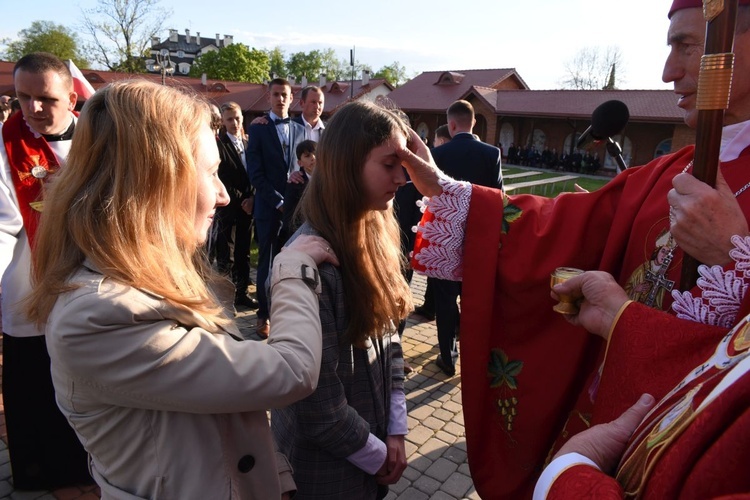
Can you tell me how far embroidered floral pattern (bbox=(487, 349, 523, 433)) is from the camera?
174 cm

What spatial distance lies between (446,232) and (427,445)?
2.02 meters

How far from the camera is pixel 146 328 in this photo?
0.99 metres

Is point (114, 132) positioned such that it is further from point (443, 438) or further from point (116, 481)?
point (443, 438)

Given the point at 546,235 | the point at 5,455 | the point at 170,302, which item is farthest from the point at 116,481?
the point at 5,455

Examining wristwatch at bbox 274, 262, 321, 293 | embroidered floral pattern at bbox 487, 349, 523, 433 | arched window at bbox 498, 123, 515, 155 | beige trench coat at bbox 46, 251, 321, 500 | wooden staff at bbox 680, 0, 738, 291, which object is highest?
arched window at bbox 498, 123, 515, 155

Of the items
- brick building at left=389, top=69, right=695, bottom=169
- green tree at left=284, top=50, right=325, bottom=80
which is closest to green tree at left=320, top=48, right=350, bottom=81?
green tree at left=284, top=50, right=325, bottom=80

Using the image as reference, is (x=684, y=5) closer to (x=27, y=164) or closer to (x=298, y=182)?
(x=27, y=164)

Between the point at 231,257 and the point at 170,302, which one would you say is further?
the point at 231,257

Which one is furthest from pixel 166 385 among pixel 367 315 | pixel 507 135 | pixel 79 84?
pixel 507 135

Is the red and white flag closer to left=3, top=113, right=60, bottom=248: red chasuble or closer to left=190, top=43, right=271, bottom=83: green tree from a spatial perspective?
left=3, top=113, right=60, bottom=248: red chasuble

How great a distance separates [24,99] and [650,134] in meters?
26.3

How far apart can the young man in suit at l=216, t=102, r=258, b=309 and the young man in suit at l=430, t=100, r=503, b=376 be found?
2348 mm

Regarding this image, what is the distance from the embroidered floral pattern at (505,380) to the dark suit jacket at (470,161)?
296 centimetres

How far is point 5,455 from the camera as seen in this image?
300cm
